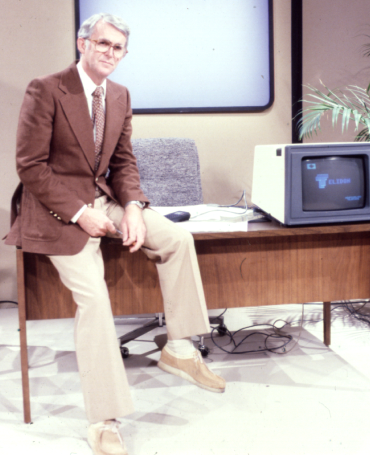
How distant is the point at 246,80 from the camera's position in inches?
115

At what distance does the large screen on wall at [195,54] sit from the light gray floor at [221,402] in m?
1.48

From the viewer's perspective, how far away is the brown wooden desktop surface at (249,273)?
5.51 feet

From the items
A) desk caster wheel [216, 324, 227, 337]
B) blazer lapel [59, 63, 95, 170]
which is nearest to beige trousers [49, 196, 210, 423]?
blazer lapel [59, 63, 95, 170]

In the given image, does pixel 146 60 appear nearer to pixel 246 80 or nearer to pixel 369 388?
pixel 246 80

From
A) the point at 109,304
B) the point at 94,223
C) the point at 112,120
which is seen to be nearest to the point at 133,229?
the point at 94,223

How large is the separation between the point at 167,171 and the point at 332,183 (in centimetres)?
99

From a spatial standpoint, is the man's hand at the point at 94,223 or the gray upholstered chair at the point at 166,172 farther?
the gray upholstered chair at the point at 166,172

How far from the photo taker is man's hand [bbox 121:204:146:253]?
61.2 inches

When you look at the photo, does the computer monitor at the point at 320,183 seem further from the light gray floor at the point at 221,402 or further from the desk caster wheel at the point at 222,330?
the desk caster wheel at the point at 222,330

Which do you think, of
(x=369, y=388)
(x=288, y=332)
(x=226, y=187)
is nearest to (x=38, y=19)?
(x=226, y=187)

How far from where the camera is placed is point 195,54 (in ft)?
9.38

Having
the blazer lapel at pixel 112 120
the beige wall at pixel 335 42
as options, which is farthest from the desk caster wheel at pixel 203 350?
the beige wall at pixel 335 42

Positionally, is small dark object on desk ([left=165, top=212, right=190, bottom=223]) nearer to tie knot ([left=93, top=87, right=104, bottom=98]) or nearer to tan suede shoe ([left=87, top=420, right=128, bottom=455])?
tie knot ([left=93, top=87, right=104, bottom=98])

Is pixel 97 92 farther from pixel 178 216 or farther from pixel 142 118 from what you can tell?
pixel 142 118
